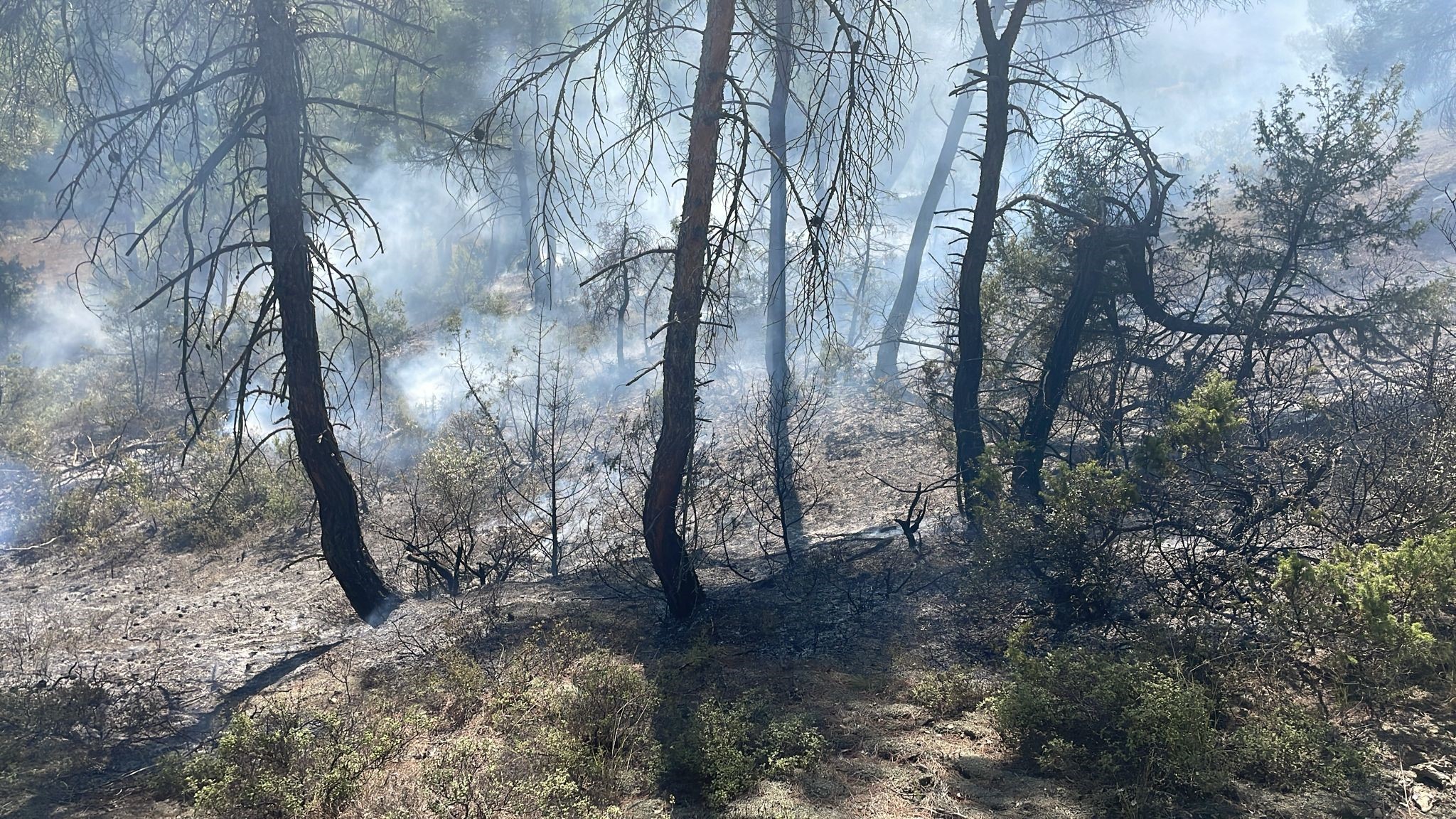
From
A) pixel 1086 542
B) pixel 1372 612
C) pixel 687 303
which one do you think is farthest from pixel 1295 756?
pixel 687 303

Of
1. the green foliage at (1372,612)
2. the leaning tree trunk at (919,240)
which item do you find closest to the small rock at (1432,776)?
the green foliage at (1372,612)

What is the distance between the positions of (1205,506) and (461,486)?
26.5 ft

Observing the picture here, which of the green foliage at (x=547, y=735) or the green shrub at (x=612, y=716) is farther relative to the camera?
the green shrub at (x=612, y=716)

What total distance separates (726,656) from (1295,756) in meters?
3.18

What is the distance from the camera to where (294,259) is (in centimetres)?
622

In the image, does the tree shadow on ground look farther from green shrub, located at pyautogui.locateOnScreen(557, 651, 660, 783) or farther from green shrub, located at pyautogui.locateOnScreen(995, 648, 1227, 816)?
green shrub, located at pyautogui.locateOnScreen(995, 648, 1227, 816)

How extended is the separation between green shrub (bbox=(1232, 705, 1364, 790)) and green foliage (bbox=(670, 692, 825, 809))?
185 centimetres

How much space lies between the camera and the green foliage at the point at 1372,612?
11.5 ft

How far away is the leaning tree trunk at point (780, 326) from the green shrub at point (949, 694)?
2400 millimetres

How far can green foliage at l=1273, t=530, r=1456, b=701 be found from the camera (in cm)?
351

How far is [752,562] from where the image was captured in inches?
305

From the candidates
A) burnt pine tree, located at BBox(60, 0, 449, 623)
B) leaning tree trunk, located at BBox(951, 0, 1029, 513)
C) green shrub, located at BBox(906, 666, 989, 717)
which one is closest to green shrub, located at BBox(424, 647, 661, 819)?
green shrub, located at BBox(906, 666, 989, 717)

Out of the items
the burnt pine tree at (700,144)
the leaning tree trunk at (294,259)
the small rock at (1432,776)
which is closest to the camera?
the small rock at (1432,776)

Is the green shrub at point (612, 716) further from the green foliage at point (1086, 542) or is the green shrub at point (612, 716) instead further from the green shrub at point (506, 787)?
the green foliage at point (1086, 542)
